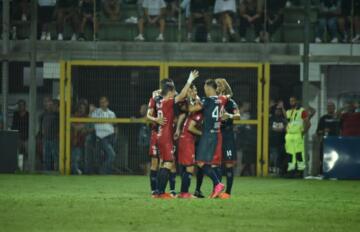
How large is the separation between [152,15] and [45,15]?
283 centimetres

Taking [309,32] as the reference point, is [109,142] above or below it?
below

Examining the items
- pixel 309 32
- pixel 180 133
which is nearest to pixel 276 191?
pixel 180 133

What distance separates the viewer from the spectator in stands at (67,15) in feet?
91.8

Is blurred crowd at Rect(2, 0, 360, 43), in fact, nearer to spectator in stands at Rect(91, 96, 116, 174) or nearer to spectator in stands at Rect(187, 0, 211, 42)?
spectator in stands at Rect(187, 0, 211, 42)

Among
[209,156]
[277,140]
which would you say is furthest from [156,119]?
[277,140]

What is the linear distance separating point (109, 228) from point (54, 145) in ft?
46.2

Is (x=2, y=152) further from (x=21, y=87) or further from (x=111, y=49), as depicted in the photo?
(x=111, y=49)

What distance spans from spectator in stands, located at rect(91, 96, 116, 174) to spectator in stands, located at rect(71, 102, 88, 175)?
39cm

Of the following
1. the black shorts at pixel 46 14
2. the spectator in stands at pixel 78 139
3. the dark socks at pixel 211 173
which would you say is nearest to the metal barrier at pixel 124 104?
the spectator in stands at pixel 78 139

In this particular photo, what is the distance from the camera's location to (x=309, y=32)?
26500 millimetres

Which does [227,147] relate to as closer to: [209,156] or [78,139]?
[209,156]

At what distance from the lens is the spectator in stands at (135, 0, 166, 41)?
28.2 m

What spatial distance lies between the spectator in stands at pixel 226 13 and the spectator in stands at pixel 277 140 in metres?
2.87

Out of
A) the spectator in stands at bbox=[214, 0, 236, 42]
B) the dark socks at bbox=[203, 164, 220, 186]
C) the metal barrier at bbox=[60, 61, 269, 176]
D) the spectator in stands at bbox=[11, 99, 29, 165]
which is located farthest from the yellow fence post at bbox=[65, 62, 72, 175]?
the dark socks at bbox=[203, 164, 220, 186]
